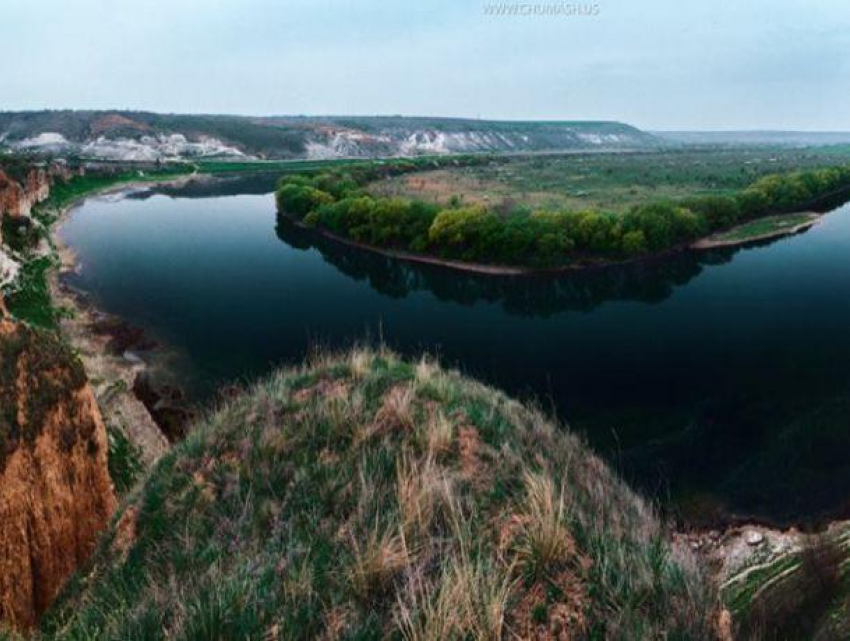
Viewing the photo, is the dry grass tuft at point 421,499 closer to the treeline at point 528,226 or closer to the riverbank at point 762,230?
the treeline at point 528,226

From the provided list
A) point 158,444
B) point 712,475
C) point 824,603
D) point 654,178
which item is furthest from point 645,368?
point 654,178

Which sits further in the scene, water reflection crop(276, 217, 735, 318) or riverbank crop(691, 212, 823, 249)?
riverbank crop(691, 212, 823, 249)

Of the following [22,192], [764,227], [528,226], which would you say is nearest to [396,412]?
[528,226]

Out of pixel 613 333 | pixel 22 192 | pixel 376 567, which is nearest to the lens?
pixel 376 567

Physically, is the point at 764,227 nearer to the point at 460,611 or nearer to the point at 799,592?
the point at 799,592

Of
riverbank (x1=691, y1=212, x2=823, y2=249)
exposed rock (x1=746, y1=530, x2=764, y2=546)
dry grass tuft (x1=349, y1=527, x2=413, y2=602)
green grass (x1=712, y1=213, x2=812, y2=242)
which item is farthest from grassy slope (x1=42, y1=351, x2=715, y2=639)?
green grass (x1=712, y1=213, x2=812, y2=242)

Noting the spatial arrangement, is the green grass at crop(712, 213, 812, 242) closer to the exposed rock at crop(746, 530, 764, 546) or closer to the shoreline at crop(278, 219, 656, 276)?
the shoreline at crop(278, 219, 656, 276)

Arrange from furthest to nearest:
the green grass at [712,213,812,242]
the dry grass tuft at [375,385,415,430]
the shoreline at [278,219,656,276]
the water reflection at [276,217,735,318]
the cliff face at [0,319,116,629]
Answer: the green grass at [712,213,812,242], the shoreline at [278,219,656,276], the water reflection at [276,217,735,318], the cliff face at [0,319,116,629], the dry grass tuft at [375,385,415,430]
